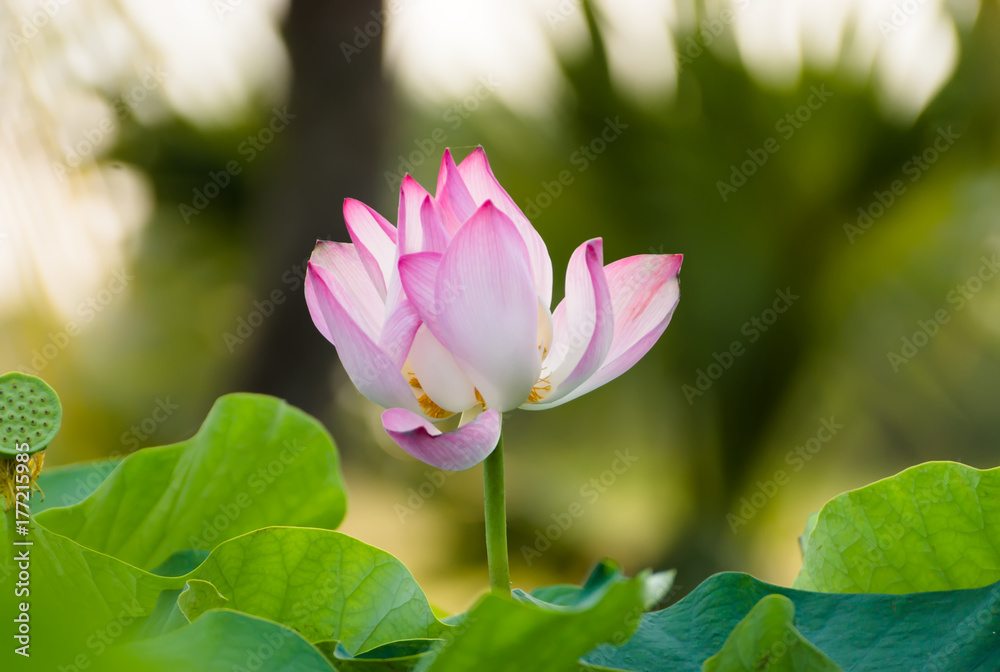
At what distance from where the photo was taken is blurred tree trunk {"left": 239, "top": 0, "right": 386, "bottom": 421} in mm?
1708

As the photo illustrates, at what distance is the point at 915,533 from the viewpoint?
0.26 m

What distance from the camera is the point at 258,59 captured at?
7.00ft

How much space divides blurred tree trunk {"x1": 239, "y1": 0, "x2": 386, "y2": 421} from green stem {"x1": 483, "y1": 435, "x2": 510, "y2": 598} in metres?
1.54

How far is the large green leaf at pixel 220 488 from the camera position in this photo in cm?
34

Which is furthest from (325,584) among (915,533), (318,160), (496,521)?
(318,160)

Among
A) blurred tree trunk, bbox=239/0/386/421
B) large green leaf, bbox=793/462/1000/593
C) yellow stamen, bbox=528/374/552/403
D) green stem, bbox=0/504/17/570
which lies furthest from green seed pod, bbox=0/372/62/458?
blurred tree trunk, bbox=239/0/386/421

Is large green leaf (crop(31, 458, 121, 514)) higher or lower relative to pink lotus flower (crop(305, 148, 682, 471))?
lower

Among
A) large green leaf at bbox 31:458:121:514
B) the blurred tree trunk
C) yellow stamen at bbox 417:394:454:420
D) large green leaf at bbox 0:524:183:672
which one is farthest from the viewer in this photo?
the blurred tree trunk

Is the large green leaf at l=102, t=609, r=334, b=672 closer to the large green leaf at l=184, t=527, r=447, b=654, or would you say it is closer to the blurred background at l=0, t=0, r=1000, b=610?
the large green leaf at l=184, t=527, r=447, b=654

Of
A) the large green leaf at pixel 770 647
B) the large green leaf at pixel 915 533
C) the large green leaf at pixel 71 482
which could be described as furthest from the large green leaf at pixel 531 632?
the large green leaf at pixel 71 482

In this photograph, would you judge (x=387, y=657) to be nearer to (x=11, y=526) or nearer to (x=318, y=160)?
(x=11, y=526)

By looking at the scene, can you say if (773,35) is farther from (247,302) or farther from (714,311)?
(247,302)

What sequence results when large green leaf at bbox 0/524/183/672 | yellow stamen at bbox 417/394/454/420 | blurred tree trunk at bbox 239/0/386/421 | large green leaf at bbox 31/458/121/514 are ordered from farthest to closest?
blurred tree trunk at bbox 239/0/386/421 → large green leaf at bbox 31/458/121/514 → yellow stamen at bbox 417/394/454/420 → large green leaf at bbox 0/524/183/672

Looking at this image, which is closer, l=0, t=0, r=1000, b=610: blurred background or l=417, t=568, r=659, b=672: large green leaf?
l=417, t=568, r=659, b=672: large green leaf
